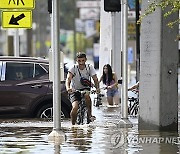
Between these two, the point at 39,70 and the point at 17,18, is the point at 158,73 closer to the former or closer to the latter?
the point at 39,70

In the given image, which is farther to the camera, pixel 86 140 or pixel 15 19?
pixel 15 19

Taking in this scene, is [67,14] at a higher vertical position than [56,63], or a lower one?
higher

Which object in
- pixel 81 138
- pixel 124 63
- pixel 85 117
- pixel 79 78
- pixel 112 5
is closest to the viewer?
pixel 81 138

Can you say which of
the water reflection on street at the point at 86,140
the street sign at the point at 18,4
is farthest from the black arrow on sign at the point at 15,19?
the water reflection on street at the point at 86,140

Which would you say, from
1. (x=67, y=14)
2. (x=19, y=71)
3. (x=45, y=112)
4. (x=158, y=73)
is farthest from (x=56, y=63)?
(x=67, y=14)

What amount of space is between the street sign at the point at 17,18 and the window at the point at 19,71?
334cm

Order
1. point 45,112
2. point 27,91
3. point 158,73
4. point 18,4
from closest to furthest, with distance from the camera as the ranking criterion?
point 158,73 → point 27,91 → point 45,112 → point 18,4

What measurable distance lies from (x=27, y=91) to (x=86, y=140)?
465 centimetres

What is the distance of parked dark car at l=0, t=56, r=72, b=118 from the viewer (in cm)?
1884

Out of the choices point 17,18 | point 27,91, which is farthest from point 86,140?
point 17,18

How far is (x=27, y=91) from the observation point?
→ 62.0ft

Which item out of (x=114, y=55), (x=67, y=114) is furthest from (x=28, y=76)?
(x=114, y=55)

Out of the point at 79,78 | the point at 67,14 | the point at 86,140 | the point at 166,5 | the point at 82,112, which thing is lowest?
the point at 86,140

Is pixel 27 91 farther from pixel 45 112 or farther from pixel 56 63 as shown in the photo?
pixel 56 63
